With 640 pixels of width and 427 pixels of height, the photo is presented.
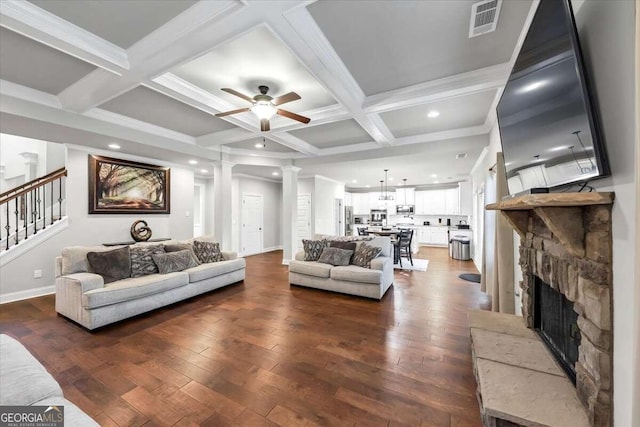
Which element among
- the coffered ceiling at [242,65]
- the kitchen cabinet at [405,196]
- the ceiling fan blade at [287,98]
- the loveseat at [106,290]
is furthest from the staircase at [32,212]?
the kitchen cabinet at [405,196]

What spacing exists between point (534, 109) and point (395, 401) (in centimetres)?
213

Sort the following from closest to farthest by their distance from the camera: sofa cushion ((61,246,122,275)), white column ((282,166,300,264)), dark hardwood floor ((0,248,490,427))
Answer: dark hardwood floor ((0,248,490,427)) < sofa cushion ((61,246,122,275)) < white column ((282,166,300,264))

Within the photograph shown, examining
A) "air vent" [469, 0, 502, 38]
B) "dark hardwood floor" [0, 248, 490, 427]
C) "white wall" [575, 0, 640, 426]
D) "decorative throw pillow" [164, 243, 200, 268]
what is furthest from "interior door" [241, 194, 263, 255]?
"white wall" [575, 0, 640, 426]

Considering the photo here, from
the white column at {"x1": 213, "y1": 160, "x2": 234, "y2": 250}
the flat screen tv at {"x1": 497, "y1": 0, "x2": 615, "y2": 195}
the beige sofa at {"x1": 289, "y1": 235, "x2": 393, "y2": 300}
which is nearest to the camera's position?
the flat screen tv at {"x1": 497, "y1": 0, "x2": 615, "y2": 195}

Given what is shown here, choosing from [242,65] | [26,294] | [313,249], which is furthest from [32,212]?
[313,249]

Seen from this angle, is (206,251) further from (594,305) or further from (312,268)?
(594,305)

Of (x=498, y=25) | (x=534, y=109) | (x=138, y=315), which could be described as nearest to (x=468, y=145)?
(x=498, y=25)

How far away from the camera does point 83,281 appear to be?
293cm

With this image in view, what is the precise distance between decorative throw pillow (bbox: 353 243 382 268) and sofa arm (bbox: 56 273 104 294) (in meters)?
3.58

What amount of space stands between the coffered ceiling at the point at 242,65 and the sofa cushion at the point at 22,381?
227cm

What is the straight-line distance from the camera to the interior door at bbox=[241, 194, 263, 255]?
800 cm

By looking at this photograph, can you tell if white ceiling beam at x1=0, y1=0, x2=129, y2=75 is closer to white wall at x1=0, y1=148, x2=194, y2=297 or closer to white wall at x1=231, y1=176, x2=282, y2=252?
white wall at x1=0, y1=148, x2=194, y2=297

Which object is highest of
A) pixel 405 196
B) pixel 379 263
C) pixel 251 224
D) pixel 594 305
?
pixel 405 196

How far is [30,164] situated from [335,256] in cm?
740
